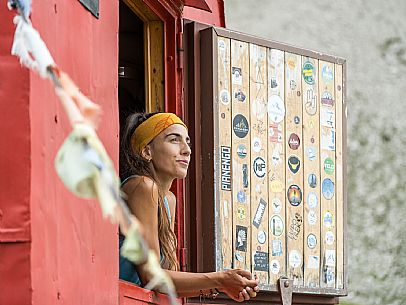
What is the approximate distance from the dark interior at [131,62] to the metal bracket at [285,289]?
0.99 meters

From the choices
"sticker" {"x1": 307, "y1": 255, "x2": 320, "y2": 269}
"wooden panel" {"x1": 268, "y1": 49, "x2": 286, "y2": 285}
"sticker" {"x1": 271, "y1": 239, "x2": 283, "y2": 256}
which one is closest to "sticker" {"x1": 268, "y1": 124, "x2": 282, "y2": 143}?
"wooden panel" {"x1": 268, "y1": 49, "x2": 286, "y2": 285}

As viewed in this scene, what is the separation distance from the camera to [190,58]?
601 cm

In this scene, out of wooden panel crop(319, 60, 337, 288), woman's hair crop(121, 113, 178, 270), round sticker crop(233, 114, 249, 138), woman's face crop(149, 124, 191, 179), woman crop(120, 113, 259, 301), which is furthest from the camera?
wooden panel crop(319, 60, 337, 288)

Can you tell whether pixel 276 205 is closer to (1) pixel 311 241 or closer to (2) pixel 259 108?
(1) pixel 311 241

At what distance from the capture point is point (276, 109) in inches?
244

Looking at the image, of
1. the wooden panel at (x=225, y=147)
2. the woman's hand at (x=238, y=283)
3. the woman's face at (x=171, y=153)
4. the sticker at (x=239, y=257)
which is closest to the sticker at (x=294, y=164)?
the wooden panel at (x=225, y=147)

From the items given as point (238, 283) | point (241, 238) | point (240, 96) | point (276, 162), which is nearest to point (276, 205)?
point (276, 162)

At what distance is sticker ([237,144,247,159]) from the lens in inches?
235

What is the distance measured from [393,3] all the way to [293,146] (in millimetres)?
7359

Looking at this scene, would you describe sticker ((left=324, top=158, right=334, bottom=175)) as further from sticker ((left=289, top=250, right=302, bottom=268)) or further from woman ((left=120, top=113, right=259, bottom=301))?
woman ((left=120, top=113, right=259, bottom=301))

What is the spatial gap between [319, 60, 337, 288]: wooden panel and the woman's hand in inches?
44.5

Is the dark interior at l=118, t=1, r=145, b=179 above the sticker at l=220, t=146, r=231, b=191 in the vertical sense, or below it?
above

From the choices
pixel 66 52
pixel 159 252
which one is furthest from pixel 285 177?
pixel 66 52

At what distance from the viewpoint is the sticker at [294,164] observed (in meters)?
6.23
